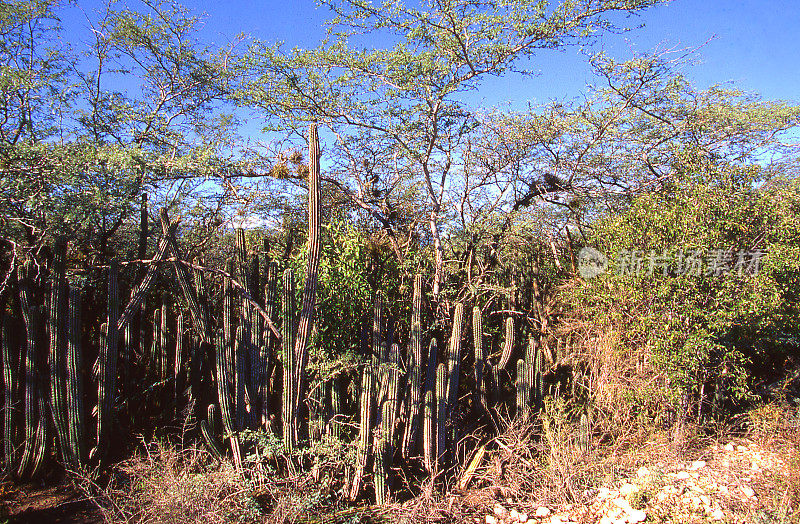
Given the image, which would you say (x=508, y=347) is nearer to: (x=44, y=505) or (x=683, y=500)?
(x=683, y=500)

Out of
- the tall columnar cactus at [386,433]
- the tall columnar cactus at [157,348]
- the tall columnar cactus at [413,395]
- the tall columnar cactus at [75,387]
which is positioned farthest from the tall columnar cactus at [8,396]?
the tall columnar cactus at [413,395]

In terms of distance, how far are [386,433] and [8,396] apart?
3353 millimetres

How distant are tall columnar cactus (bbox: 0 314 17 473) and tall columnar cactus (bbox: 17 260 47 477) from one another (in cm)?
11

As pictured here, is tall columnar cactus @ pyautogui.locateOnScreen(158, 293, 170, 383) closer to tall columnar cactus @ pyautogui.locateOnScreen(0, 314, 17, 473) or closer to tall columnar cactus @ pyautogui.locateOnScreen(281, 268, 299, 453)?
tall columnar cactus @ pyautogui.locateOnScreen(0, 314, 17, 473)

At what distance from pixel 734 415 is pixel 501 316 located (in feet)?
10.9

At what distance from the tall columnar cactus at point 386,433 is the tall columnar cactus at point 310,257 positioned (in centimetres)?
80

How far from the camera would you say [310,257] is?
4.18 metres

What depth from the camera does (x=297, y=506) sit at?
407 cm

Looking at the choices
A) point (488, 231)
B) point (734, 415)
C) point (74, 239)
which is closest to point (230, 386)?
point (74, 239)

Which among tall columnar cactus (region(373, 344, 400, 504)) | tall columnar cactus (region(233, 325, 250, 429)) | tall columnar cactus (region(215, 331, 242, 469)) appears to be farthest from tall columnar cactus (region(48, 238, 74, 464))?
tall columnar cactus (region(373, 344, 400, 504))

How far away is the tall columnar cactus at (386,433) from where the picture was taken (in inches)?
180

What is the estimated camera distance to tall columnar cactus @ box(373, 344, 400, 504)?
180 inches

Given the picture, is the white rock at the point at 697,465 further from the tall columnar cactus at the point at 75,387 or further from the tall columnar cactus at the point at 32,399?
the tall columnar cactus at the point at 32,399

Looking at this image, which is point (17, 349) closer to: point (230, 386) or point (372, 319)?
point (230, 386)
